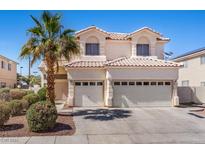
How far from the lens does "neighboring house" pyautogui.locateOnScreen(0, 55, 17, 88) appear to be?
3403 cm

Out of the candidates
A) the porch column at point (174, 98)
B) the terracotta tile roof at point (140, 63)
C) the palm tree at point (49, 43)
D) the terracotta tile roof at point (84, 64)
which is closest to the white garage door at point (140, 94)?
the porch column at point (174, 98)

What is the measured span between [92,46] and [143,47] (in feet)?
15.9

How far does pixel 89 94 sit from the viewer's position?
701 inches

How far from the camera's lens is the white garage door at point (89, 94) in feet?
58.2

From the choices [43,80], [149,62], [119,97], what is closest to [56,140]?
[119,97]

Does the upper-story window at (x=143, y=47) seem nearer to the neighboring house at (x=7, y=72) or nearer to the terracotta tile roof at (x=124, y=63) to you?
the terracotta tile roof at (x=124, y=63)

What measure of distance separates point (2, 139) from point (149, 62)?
43.2ft

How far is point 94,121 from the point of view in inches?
470

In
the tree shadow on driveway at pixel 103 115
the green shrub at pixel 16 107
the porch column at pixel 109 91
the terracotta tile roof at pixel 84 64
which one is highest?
the terracotta tile roof at pixel 84 64

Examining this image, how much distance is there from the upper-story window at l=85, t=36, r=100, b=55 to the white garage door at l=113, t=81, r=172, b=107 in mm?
4029

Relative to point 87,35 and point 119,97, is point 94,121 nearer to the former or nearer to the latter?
point 119,97

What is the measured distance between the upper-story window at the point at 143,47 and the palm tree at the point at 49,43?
29.0 ft

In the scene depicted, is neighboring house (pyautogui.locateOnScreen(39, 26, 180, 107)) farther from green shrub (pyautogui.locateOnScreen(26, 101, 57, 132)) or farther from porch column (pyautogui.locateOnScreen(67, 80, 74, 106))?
green shrub (pyautogui.locateOnScreen(26, 101, 57, 132))

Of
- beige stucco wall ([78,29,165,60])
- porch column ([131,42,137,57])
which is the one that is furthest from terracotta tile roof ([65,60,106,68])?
porch column ([131,42,137,57])
